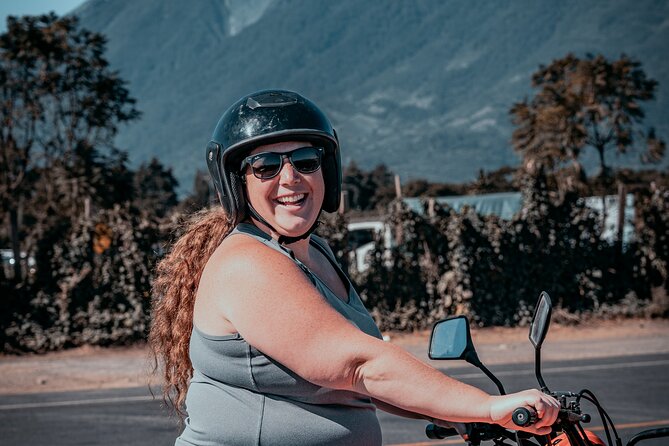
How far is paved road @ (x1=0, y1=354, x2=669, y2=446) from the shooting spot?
9.29 m

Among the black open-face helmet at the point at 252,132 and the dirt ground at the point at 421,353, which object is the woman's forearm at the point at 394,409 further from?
the dirt ground at the point at 421,353

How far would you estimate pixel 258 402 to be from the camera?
2.48 meters

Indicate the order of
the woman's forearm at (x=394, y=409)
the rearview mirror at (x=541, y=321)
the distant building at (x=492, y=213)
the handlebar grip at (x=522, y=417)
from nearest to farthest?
the handlebar grip at (x=522, y=417) → the rearview mirror at (x=541, y=321) → the woman's forearm at (x=394, y=409) → the distant building at (x=492, y=213)

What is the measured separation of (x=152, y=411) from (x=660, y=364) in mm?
6740

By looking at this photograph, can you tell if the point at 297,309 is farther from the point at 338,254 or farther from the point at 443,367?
the point at 338,254

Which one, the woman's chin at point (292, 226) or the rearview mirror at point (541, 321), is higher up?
the woman's chin at point (292, 226)

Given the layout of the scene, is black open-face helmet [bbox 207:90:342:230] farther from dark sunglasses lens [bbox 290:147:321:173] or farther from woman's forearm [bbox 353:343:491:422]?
woman's forearm [bbox 353:343:491:422]

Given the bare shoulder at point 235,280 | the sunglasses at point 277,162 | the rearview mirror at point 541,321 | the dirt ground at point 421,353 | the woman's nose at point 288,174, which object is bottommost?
the dirt ground at point 421,353

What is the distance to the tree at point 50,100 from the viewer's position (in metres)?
32.8

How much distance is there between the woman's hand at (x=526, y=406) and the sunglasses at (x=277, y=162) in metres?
0.80

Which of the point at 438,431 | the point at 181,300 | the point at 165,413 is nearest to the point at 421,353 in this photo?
the point at 165,413

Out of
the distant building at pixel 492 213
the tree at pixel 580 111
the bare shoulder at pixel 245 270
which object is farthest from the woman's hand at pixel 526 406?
the tree at pixel 580 111

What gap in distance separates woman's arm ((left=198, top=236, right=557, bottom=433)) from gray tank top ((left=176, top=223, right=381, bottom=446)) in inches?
3.2

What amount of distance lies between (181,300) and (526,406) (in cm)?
111
